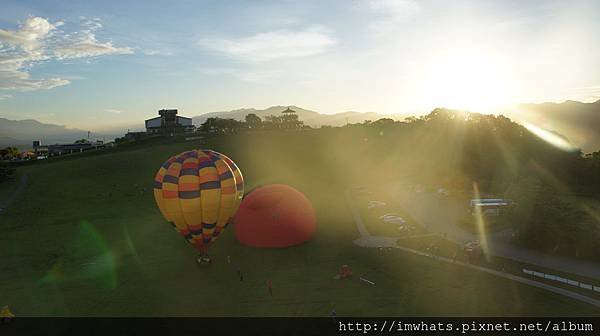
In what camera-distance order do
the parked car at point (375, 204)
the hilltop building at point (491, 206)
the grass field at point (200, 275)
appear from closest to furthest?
the grass field at point (200, 275) → the hilltop building at point (491, 206) → the parked car at point (375, 204)

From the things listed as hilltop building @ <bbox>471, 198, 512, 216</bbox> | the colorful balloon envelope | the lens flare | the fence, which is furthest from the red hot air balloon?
the lens flare

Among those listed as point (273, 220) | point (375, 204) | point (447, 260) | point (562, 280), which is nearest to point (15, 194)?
point (273, 220)

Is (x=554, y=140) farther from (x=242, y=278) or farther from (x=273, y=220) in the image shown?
(x=242, y=278)

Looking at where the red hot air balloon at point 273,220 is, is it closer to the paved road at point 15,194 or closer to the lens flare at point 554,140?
the paved road at point 15,194

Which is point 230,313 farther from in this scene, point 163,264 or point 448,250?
point 448,250

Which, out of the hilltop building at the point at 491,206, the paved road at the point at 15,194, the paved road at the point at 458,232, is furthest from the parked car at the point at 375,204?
the paved road at the point at 15,194
